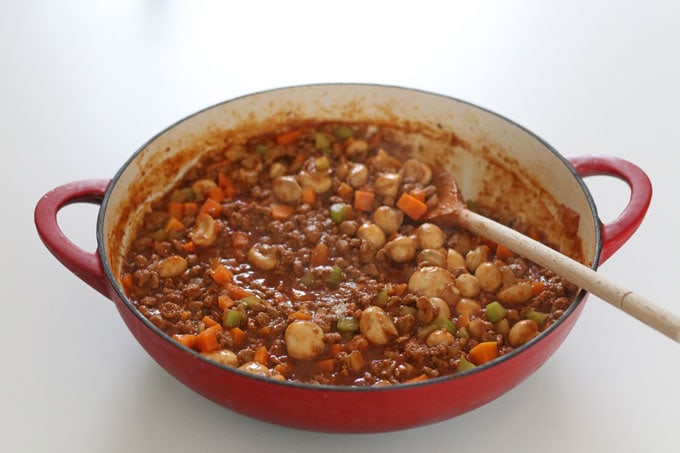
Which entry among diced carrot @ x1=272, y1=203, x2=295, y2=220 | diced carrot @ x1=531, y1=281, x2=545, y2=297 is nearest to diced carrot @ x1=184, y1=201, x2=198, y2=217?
diced carrot @ x1=272, y1=203, x2=295, y2=220

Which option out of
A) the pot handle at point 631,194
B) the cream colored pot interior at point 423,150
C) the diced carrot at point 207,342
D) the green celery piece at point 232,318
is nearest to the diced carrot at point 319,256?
the green celery piece at point 232,318

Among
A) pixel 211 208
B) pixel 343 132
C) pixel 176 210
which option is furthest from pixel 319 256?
pixel 343 132

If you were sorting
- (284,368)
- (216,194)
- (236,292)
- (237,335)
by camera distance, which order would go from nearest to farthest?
1. (284,368)
2. (237,335)
3. (236,292)
4. (216,194)

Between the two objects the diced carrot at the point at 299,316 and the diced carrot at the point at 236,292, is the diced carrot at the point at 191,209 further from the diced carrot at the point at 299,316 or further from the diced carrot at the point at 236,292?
the diced carrot at the point at 299,316

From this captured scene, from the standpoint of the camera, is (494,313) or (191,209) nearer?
(494,313)

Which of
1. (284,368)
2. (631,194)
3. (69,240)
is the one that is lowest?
(284,368)

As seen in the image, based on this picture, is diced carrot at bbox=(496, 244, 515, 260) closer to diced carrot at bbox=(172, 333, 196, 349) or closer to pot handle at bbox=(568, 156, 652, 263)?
pot handle at bbox=(568, 156, 652, 263)

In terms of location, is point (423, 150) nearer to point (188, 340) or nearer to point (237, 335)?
point (237, 335)

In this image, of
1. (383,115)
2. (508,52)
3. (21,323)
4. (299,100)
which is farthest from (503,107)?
(21,323)
